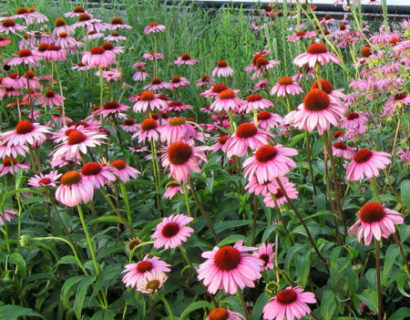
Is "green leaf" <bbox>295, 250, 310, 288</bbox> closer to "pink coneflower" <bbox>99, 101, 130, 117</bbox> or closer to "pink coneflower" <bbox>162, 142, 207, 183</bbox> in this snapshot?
"pink coneflower" <bbox>162, 142, 207, 183</bbox>

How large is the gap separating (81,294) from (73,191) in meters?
0.36

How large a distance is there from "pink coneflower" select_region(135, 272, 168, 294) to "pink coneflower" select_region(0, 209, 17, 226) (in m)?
0.75

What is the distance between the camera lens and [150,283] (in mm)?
1622

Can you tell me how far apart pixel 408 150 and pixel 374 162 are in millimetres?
703

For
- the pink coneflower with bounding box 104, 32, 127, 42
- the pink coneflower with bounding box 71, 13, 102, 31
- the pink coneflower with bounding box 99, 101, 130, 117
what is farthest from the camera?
the pink coneflower with bounding box 104, 32, 127, 42

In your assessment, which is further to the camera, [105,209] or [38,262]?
[105,209]

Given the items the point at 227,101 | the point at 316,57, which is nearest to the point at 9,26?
the point at 227,101

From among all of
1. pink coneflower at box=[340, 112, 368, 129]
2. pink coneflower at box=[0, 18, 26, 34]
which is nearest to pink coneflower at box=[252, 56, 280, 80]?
pink coneflower at box=[340, 112, 368, 129]

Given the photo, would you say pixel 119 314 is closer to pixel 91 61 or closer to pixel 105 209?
pixel 105 209

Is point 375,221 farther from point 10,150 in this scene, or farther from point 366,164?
point 10,150

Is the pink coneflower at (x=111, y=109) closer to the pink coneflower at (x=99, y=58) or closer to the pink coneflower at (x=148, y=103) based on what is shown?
the pink coneflower at (x=148, y=103)

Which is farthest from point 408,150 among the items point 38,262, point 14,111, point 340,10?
point 340,10

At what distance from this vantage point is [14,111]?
12.7 ft

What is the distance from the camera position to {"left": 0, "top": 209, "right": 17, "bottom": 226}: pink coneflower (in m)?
2.10
